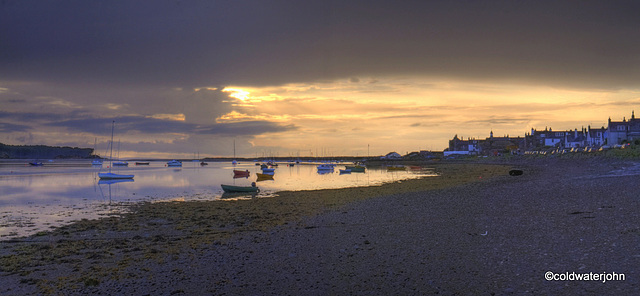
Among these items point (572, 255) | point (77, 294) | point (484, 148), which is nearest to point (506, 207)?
point (572, 255)

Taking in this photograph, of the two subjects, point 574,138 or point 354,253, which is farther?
point 574,138

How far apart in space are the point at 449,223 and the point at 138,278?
11911mm

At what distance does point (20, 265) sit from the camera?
12812 mm

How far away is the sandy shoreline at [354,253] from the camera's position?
9.44 metres

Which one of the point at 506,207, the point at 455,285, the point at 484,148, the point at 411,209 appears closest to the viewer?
the point at 455,285

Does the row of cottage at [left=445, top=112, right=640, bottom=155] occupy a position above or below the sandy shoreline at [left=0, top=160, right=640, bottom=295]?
above

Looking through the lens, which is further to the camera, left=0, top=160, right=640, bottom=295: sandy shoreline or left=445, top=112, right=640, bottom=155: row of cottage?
left=445, top=112, right=640, bottom=155: row of cottage

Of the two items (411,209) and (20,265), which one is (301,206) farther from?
(20,265)

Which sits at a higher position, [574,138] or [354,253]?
[574,138]

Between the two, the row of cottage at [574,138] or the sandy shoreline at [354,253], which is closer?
the sandy shoreline at [354,253]

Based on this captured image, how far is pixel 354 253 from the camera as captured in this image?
1241cm

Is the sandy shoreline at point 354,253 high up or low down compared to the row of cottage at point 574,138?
down

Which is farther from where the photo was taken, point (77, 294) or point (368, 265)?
point (368, 265)

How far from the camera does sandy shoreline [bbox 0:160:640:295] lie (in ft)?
31.0
